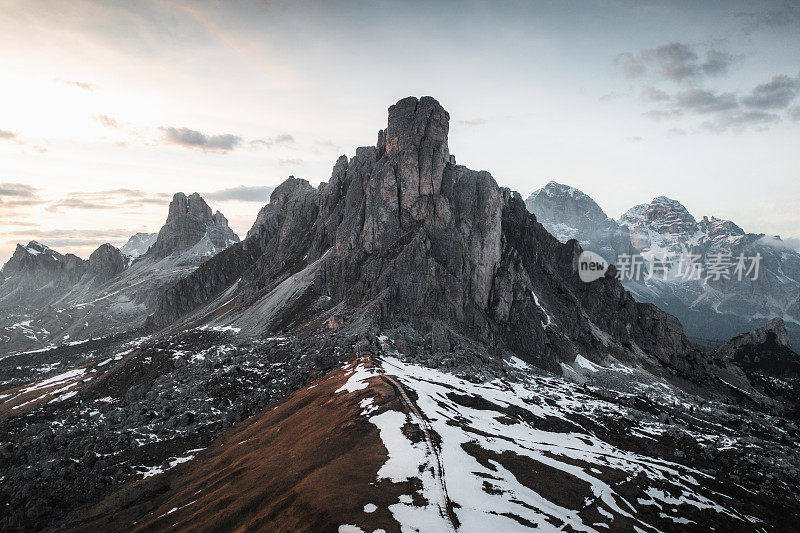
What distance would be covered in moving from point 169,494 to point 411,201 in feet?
373

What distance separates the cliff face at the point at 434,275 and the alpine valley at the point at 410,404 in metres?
0.87

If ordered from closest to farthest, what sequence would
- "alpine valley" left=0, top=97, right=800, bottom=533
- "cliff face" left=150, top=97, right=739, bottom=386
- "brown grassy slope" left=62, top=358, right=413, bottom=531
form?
"brown grassy slope" left=62, top=358, right=413, bottom=531 → "alpine valley" left=0, top=97, right=800, bottom=533 → "cliff face" left=150, top=97, right=739, bottom=386

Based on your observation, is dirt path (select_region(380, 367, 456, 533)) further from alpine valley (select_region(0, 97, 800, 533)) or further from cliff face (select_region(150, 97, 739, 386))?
cliff face (select_region(150, 97, 739, 386))

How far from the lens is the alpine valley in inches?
1676

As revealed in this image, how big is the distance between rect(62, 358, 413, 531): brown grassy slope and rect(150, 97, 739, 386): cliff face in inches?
1710

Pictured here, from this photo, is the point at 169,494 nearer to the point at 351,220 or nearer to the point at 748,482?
the point at 748,482

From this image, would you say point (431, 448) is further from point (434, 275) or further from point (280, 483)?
point (434, 275)

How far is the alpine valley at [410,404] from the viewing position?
42.6 meters
